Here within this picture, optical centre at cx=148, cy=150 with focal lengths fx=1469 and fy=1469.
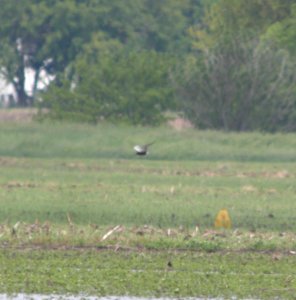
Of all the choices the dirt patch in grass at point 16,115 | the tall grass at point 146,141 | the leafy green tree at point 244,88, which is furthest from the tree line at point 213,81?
the tall grass at point 146,141

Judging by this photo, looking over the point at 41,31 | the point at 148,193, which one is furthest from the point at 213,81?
the point at 41,31

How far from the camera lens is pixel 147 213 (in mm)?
21750

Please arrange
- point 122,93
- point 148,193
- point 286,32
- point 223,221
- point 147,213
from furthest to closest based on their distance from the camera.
→ point 286,32 → point 122,93 → point 148,193 → point 147,213 → point 223,221

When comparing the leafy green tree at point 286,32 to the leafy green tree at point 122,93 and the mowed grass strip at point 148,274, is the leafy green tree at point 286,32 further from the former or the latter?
the mowed grass strip at point 148,274

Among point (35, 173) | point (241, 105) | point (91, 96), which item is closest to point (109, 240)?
point (35, 173)

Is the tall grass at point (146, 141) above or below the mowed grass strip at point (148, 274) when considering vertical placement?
below

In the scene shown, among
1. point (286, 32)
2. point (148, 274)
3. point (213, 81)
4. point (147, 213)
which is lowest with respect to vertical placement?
point (147, 213)

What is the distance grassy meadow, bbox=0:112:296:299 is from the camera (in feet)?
48.3

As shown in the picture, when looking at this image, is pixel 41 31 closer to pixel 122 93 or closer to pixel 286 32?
pixel 122 93

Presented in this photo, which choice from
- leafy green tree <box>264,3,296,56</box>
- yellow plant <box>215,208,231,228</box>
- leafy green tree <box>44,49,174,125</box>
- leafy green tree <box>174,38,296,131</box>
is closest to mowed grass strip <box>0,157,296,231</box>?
yellow plant <box>215,208,231,228</box>

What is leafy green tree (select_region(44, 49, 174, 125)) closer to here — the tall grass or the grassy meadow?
the tall grass

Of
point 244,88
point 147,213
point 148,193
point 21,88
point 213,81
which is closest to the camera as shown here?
point 147,213

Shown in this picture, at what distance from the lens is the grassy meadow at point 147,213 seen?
14.7 m

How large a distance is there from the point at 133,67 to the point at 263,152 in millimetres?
12475
